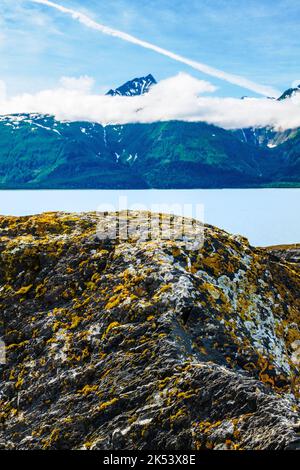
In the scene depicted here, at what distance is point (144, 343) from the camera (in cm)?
612

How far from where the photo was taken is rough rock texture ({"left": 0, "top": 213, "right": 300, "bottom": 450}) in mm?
5176

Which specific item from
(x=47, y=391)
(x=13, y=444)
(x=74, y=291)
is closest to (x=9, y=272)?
(x=74, y=291)

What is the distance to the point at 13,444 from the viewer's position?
5.84 metres

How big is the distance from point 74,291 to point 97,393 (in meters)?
1.96

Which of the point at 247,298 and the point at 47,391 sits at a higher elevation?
the point at 247,298

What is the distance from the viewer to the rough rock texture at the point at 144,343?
5.18 meters

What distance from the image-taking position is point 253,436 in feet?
15.4

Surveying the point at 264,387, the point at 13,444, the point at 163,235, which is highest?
the point at 163,235
